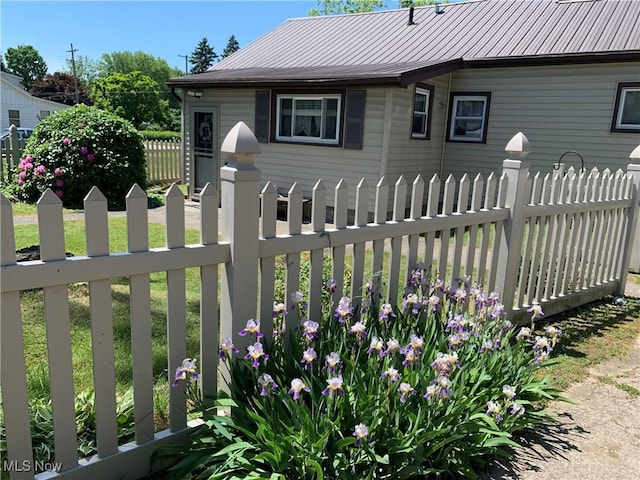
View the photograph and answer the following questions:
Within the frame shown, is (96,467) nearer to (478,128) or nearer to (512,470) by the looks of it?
(512,470)

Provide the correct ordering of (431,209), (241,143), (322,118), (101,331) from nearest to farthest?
(101,331) → (241,143) → (431,209) → (322,118)

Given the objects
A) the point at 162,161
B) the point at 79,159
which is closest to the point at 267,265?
the point at 79,159

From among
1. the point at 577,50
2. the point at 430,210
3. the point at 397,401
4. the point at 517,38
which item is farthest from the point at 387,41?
the point at 397,401

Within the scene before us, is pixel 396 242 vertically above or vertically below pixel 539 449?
above

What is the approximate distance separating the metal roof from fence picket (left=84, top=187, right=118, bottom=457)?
7.79 metres

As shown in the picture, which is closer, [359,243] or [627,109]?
[359,243]

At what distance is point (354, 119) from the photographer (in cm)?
1018

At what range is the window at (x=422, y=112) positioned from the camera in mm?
10742

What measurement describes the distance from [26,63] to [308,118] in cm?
9656

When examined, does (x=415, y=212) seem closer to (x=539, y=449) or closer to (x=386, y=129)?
(x=539, y=449)

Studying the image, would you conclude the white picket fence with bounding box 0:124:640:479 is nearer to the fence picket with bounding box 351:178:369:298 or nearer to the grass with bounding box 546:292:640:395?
the fence picket with bounding box 351:178:369:298

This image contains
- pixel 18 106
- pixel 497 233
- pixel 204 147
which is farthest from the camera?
pixel 18 106

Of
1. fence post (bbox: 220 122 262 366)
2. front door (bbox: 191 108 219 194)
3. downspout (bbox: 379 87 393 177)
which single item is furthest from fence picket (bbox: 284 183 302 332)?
front door (bbox: 191 108 219 194)

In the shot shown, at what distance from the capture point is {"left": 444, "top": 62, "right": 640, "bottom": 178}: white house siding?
9734mm
